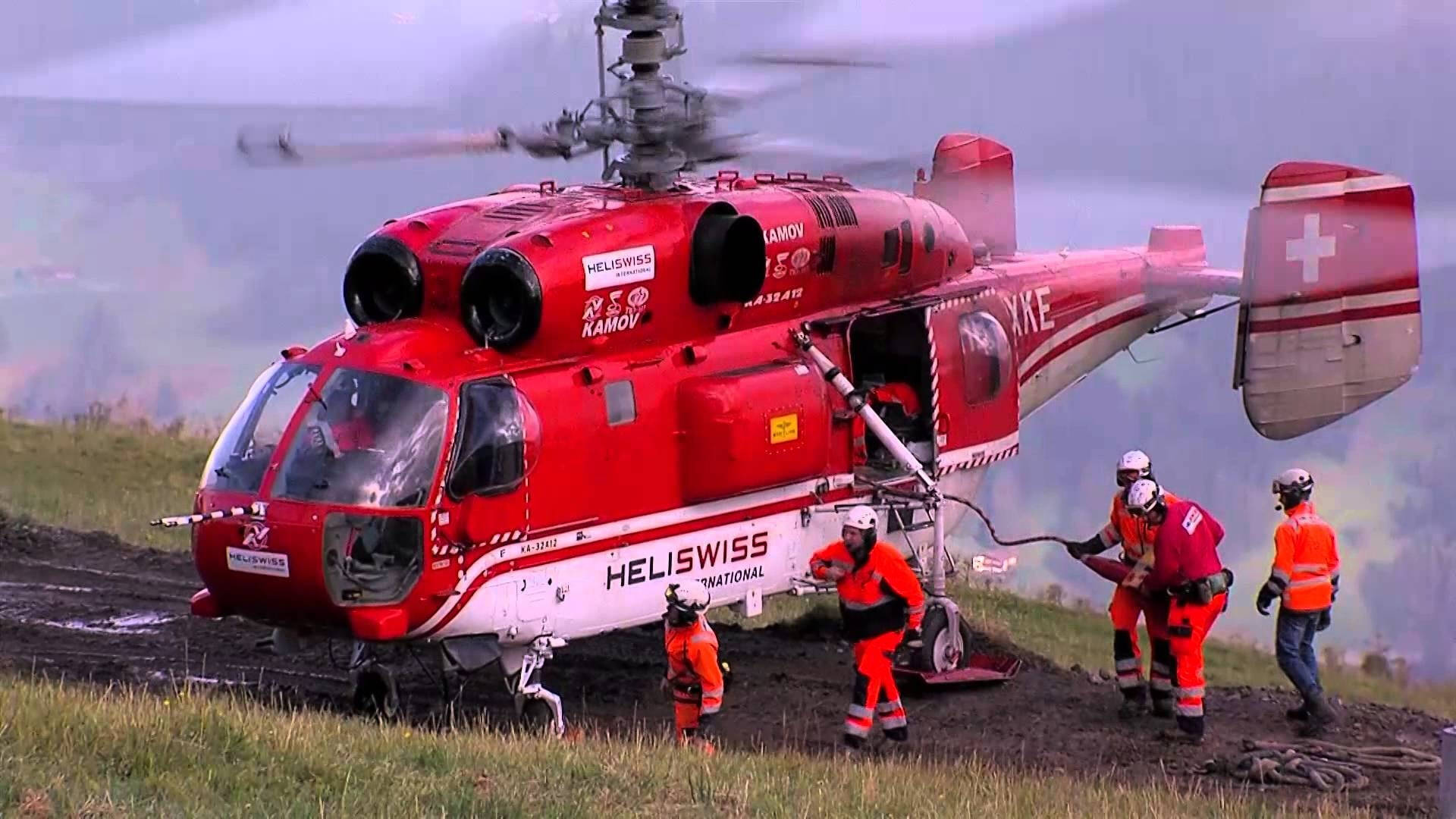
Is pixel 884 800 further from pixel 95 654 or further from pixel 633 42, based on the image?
pixel 95 654

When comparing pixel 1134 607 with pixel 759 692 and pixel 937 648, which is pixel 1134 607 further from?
pixel 759 692

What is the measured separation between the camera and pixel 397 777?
8898mm

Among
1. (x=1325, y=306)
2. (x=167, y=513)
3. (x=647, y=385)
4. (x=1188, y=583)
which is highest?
(x=1325, y=306)

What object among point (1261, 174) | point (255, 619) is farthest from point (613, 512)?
point (1261, 174)

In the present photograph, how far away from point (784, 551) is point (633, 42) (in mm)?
3640

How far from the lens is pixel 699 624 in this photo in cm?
1187

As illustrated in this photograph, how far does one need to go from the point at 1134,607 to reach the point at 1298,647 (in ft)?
3.54

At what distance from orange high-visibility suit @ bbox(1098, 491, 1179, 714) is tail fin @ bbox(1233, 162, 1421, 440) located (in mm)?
1975

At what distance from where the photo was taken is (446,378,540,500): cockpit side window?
38.3ft

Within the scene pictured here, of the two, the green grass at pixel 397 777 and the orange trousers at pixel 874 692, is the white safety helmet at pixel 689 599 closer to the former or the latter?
the orange trousers at pixel 874 692

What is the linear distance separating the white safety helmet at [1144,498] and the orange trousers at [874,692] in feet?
6.12

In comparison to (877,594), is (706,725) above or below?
below

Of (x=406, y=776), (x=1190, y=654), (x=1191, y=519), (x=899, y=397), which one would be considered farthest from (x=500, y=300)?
(x=1190, y=654)

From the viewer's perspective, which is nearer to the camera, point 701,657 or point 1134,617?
point 701,657
